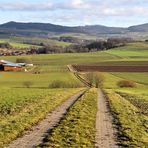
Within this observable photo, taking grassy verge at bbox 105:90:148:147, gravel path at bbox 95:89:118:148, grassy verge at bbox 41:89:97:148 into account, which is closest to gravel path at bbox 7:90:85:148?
grassy verge at bbox 41:89:97:148

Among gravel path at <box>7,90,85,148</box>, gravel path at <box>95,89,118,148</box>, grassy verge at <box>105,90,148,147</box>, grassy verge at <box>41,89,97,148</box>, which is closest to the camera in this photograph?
gravel path at <box>7,90,85,148</box>

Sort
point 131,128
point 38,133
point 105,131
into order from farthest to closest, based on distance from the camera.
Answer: point 131,128, point 105,131, point 38,133

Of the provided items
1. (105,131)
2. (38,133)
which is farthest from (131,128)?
(38,133)

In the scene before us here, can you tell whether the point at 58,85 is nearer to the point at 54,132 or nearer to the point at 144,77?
the point at 144,77

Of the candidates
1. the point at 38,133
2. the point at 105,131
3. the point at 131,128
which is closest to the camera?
the point at 38,133

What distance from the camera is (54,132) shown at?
1705 cm

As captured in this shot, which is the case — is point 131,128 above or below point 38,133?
below

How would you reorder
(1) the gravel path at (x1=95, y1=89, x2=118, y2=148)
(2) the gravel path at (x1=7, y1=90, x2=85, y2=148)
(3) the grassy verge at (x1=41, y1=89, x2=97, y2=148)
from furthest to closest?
1. (1) the gravel path at (x1=95, y1=89, x2=118, y2=148)
2. (3) the grassy verge at (x1=41, y1=89, x2=97, y2=148)
3. (2) the gravel path at (x1=7, y1=90, x2=85, y2=148)

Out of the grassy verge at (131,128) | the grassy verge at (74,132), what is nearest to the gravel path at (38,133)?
the grassy verge at (74,132)

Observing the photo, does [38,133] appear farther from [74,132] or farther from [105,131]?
[105,131]

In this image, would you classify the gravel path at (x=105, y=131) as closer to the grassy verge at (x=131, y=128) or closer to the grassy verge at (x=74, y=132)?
the grassy verge at (x=74, y=132)

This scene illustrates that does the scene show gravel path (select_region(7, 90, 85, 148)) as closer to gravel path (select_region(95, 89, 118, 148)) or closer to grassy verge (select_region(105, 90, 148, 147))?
gravel path (select_region(95, 89, 118, 148))

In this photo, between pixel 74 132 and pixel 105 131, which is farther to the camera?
pixel 105 131

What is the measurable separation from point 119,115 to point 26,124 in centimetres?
693
